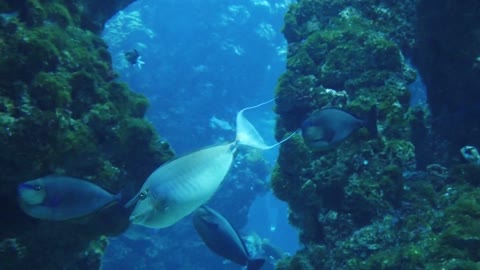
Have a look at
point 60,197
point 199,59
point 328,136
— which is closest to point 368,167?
point 328,136

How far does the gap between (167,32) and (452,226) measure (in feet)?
96.9

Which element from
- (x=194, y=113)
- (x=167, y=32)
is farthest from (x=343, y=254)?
(x=167, y=32)

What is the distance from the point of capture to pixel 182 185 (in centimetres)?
261

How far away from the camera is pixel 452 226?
437cm

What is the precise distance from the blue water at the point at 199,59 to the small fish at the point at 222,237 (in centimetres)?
2071

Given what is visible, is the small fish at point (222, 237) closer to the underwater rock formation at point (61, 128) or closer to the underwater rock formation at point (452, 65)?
the underwater rock formation at point (61, 128)

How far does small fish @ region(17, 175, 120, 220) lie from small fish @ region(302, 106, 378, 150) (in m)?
2.39

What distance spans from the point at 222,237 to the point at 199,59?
2617cm

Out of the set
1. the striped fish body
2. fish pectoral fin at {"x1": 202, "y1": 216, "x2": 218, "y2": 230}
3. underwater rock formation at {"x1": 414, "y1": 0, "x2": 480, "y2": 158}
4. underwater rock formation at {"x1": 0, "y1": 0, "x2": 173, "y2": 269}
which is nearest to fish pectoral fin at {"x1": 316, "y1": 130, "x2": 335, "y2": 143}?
fish pectoral fin at {"x1": 202, "y1": 216, "x2": 218, "y2": 230}

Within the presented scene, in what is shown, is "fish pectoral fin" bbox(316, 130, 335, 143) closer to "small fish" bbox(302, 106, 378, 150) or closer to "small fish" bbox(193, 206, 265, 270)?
"small fish" bbox(302, 106, 378, 150)

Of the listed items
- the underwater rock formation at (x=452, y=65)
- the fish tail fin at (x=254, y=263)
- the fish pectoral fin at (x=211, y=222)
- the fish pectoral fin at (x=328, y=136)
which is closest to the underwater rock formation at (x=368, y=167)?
the underwater rock formation at (x=452, y=65)

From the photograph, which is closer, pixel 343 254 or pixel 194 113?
pixel 343 254

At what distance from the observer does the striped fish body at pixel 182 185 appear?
2.61m

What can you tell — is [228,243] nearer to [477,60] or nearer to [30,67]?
[30,67]
